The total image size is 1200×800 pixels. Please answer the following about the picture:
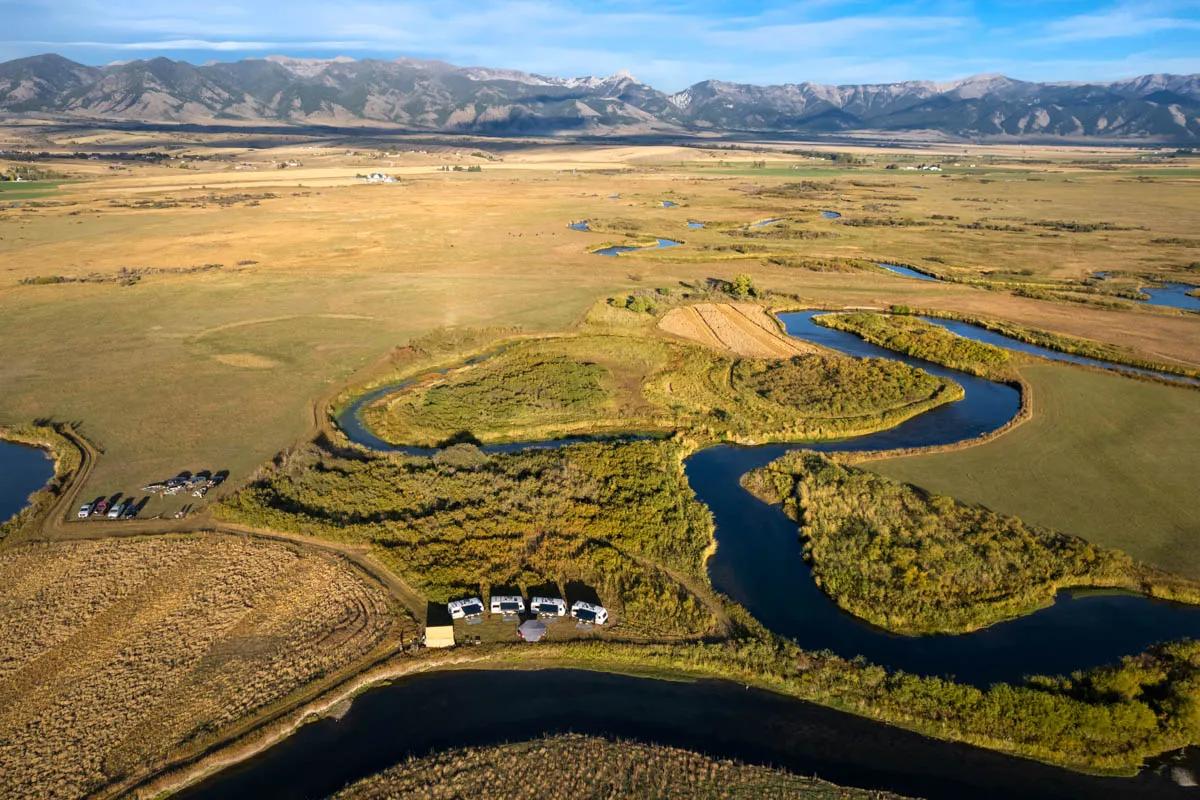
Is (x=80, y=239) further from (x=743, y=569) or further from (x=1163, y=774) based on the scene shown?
(x=1163, y=774)

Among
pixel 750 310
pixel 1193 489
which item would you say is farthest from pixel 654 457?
pixel 750 310

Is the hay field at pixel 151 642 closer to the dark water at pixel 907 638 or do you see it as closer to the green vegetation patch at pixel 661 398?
the green vegetation patch at pixel 661 398

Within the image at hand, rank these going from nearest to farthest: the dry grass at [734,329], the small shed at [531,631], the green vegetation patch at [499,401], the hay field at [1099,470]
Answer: the small shed at [531,631]
the hay field at [1099,470]
the green vegetation patch at [499,401]
the dry grass at [734,329]

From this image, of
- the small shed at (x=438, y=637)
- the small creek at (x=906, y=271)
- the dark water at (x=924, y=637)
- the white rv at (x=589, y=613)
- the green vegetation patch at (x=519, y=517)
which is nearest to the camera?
the dark water at (x=924, y=637)

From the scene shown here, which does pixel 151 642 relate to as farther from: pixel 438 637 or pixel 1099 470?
pixel 1099 470

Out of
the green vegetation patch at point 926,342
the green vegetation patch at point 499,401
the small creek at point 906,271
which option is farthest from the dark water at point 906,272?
the green vegetation patch at point 499,401

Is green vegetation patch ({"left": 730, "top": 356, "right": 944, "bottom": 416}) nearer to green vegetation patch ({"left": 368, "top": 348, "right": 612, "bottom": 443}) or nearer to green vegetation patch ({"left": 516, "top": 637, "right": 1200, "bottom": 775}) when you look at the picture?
green vegetation patch ({"left": 368, "top": 348, "right": 612, "bottom": 443})
